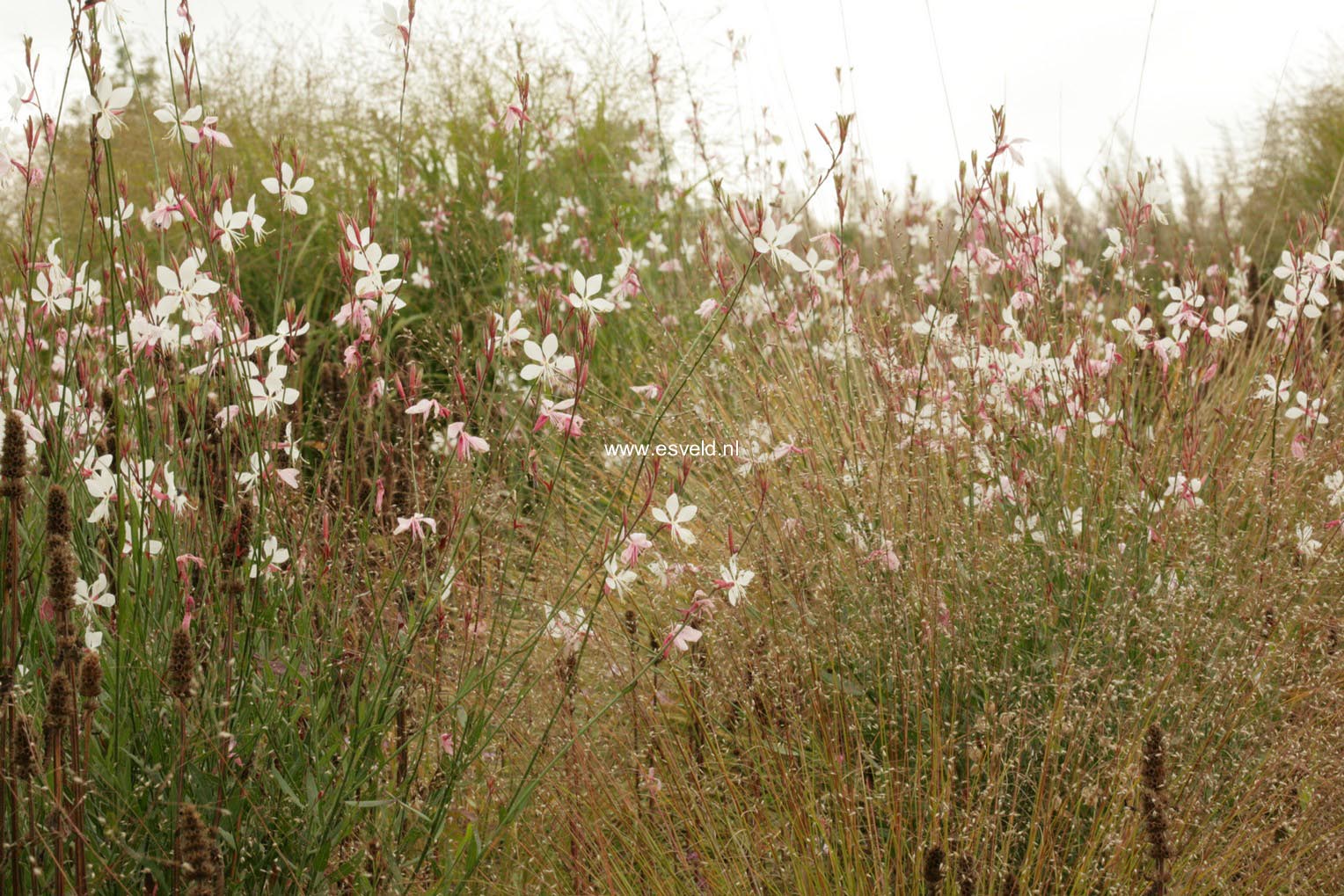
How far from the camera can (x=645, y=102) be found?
257 inches

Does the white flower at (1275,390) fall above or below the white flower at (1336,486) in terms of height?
above

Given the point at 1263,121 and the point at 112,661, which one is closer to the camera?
the point at 112,661

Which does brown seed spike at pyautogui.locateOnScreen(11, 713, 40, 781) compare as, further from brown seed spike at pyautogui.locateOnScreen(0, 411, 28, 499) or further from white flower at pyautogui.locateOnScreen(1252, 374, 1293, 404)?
white flower at pyautogui.locateOnScreen(1252, 374, 1293, 404)

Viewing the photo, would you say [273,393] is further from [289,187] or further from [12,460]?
[12,460]

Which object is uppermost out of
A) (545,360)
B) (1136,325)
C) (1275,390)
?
(1136,325)

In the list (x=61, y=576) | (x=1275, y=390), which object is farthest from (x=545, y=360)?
(x=1275, y=390)

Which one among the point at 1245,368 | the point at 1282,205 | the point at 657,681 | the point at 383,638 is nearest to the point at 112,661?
the point at 383,638

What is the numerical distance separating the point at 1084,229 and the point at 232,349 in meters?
7.84

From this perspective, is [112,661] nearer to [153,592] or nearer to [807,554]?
[153,592]

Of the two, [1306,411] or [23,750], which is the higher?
[1306,411]

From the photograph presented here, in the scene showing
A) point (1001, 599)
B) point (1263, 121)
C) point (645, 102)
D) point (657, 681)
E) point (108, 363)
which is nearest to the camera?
point (108, 363)

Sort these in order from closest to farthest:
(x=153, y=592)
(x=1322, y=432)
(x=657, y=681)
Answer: (x=153, y=592)
(x=657, y=681)
(x=1322, y=432)

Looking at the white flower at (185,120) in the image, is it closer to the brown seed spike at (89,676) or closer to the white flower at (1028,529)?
the brown seed spike at (89,676)

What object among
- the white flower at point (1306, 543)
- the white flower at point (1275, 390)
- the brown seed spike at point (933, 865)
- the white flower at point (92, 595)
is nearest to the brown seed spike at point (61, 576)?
the white flower at point (92, 595)
